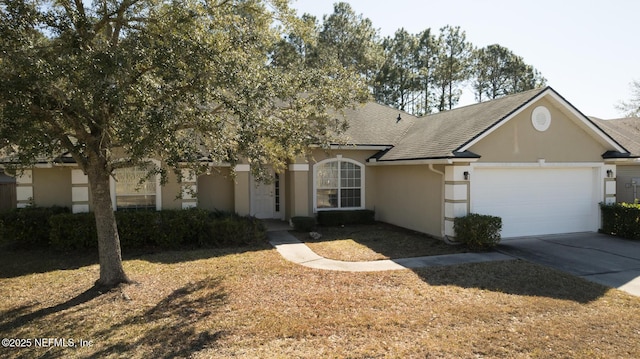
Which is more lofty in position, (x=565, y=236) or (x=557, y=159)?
(x=557, y=159)

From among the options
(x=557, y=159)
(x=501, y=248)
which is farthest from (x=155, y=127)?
(x=557, y=159)

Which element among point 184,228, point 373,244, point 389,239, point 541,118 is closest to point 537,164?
point 541,118

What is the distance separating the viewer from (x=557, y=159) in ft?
42.6

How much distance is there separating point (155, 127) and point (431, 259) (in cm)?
746

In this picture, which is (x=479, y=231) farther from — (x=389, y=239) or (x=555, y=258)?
(x=389, y=239)

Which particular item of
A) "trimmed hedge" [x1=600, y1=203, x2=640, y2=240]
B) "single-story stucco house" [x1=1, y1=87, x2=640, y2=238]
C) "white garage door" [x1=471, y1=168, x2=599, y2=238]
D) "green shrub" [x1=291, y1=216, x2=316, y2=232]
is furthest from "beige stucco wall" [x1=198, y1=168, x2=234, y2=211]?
"trimmed hedge" [x1=600, y1=203, x2=640, y2=240]

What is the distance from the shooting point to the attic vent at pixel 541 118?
41.2 ft

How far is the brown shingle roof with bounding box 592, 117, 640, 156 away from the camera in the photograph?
1723 cm

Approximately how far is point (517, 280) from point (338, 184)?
8396 millimetres

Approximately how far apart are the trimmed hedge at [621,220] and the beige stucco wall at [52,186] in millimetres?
17992

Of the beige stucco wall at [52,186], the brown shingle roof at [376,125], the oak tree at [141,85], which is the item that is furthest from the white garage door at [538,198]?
the beige stucco wall at [52,186]

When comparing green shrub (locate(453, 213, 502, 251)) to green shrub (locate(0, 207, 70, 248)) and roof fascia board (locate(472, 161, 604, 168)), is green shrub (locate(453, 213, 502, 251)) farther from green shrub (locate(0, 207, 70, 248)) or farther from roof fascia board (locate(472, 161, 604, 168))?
green shrub (locate(0, 207, 70, 248))

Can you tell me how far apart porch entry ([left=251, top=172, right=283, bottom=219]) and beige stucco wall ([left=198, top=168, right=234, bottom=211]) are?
2.23 meters

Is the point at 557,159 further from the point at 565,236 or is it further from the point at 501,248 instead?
the point at 501,248
